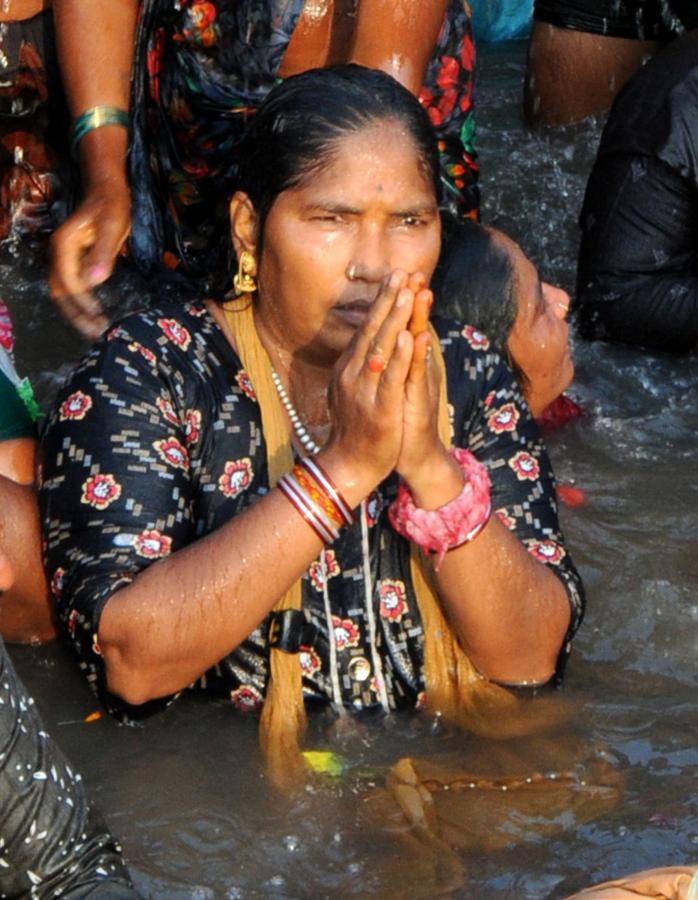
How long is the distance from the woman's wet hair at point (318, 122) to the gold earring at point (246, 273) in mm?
62

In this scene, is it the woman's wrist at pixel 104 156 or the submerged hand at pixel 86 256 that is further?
the woman's wrist at pixel 104 156

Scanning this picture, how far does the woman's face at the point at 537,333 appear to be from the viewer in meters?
4.27

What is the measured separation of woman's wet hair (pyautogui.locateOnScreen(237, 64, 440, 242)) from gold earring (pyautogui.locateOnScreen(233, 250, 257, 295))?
0.06m

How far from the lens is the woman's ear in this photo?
3.49 m

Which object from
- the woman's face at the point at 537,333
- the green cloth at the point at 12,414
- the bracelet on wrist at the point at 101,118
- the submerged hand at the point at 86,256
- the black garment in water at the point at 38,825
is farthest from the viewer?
the bracelet on wrist at the point at 101,118

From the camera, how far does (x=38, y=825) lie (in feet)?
8.98

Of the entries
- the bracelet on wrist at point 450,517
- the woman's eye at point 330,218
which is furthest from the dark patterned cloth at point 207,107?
the bracelet on wrist at point 450,517

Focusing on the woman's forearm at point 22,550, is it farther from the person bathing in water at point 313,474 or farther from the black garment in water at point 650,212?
the black garment in water at point 650,212

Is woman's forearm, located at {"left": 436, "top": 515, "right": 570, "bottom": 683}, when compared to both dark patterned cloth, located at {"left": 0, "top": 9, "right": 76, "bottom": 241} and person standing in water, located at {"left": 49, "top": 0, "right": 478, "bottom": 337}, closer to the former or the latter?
person standing in water, located at {"left": 49, "top": 0, "right": 478, "bottom": 337}

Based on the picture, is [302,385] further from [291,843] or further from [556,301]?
[556,301]

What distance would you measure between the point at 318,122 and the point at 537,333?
113 centimetres

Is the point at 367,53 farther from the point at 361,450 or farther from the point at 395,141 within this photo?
the point at 361,450

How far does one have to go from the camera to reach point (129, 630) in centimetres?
319

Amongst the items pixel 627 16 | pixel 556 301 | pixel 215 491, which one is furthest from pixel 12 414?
pixel 627 16
